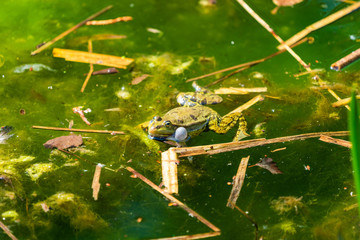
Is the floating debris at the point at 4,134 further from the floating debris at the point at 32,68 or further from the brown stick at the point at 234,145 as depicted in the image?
the brown stick at the point at 234,145

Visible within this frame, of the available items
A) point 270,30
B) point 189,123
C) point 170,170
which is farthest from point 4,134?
point 270,30

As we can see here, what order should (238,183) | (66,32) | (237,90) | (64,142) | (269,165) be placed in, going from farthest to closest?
1. (66,32)
2. (237,90)
3. (64,142)
4. (269,165)
5. (238,183)

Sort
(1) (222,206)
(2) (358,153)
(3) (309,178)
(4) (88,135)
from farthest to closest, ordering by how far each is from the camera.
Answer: (4) (88,135) → (3) (309,178) → (1) (222,206) → (2) (358,153)

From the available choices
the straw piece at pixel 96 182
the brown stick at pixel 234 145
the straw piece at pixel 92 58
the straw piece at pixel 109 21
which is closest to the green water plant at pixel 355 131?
the brown stick at pixel 234 145

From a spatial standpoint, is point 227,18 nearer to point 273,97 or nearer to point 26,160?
point 273,97

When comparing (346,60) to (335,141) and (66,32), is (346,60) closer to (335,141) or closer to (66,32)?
(335,141)

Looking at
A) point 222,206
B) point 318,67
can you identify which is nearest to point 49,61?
point 222,206
